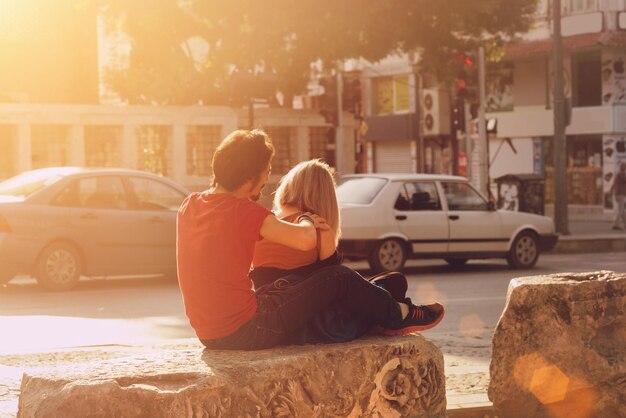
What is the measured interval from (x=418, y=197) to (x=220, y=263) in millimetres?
12657

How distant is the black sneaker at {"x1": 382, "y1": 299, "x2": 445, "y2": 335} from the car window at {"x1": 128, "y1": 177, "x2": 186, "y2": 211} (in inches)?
407

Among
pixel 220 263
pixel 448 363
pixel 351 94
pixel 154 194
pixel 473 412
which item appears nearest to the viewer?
pixel 220 263

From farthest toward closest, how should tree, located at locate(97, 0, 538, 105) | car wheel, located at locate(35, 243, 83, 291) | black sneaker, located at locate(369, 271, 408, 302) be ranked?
tree, located at locate(97, 0, 538, 105) < car wheel, located at locate(35, 243, 83, 291) < black sneaker, located at locate(369, 271, 408, 302)

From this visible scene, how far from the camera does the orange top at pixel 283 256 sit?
6645 millimetres

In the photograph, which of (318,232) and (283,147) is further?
(283,147)

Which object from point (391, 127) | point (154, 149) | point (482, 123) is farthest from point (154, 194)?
point (391, 127)

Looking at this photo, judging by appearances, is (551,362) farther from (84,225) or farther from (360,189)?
(360,189)

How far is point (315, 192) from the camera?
6.52 m

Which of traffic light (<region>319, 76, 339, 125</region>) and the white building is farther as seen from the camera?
the white building

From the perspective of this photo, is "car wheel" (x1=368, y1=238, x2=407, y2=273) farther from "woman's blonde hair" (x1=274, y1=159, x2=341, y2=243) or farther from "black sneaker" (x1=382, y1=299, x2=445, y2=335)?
"woman's blonde hair" (x1=274, y1=159, x2=341, y2=243)

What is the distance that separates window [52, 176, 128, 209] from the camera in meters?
16.0

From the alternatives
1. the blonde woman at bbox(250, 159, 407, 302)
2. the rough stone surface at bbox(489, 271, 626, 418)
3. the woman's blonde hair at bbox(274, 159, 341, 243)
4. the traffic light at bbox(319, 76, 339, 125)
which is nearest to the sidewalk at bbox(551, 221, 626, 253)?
the traffic light at bbox(319, 76, 339, 125)

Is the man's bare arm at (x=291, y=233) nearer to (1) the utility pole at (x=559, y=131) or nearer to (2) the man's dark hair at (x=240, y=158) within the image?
(2) the man's dark hair at (x=240, y=158)

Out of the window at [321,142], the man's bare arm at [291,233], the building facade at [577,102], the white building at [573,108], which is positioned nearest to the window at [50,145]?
the window at [321,142]
